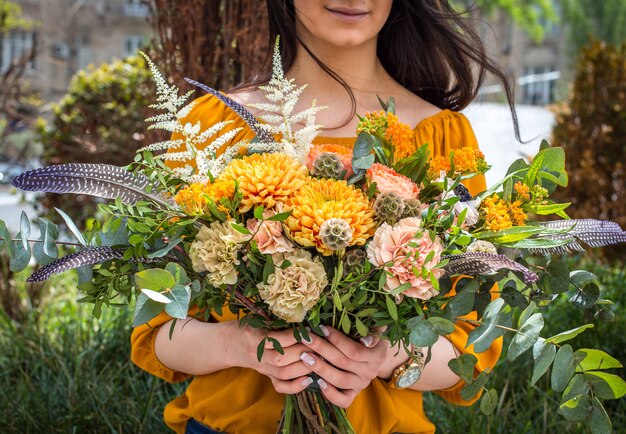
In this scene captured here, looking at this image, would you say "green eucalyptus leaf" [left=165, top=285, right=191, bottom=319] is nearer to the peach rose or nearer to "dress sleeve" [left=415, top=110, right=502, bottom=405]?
the peach rose

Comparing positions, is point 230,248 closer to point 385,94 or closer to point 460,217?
point 460,217

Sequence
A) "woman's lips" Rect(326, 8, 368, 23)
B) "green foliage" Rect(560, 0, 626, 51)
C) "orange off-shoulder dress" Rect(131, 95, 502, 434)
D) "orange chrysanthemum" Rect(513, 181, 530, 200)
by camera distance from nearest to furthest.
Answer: "orange chrysanthemum" Rect(513, 181, 530, 200)
"orange off-shoulder dress" Rect(131, 95, 502, 434)
"woman's lips" Rect(326, 8, 368, 23)
"green foliage" Rect(560, 0, 626, 51)

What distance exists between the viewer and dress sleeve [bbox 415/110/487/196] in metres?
1.98

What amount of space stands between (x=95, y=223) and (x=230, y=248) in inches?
12.2

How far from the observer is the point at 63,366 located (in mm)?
3346

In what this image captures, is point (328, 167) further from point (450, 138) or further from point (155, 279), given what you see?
point (450, 138)

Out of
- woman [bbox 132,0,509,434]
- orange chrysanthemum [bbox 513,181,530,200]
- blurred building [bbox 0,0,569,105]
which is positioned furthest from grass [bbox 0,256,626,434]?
blurred building [bbox 0,0,569,105]

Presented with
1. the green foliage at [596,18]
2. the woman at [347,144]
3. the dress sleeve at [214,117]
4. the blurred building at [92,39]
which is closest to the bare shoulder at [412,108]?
the woman at [347,144]

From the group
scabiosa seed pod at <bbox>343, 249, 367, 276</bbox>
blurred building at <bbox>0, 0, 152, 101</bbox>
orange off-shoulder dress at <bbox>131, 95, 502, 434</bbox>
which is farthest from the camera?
blurred building at <bbox>0, 0, 152, 101</bbox>

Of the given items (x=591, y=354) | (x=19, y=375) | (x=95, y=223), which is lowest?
(x=19, y=375)

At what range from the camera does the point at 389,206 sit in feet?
4.36

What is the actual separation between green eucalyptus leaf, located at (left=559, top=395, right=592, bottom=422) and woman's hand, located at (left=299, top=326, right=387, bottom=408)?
13.5 inches

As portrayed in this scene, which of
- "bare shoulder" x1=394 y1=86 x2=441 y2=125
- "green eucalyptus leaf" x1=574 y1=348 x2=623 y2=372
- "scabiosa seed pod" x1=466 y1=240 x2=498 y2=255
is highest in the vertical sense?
"scabiosa seed pod" x1=466 y1=240 x2=498 y2=255

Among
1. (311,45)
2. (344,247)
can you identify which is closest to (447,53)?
(311,45)
